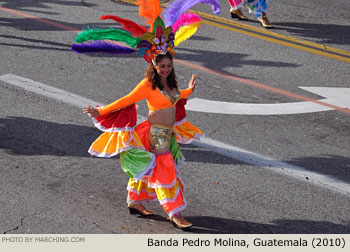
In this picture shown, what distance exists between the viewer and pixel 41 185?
24.6 feet

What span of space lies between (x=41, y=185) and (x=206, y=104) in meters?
3.02

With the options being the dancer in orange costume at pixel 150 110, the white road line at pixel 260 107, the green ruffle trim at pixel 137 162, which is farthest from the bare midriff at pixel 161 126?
the white road line at pixel 260 107

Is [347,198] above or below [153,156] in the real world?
below

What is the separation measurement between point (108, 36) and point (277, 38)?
6306mm

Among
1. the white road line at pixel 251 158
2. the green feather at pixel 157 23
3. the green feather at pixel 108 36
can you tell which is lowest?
the white road line at pixel 251 158

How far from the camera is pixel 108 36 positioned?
6.49m

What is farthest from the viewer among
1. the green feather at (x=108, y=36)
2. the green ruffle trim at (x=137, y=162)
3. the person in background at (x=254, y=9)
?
the person in background at (x=254, y=9)

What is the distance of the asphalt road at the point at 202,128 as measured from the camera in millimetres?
Result: 6992

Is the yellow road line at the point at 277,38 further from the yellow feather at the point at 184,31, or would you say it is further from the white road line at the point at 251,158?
the yellow feather at the point at 184,31

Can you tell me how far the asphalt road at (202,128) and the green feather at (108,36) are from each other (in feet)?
5.74

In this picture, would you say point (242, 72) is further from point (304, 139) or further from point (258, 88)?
point (304, 139)

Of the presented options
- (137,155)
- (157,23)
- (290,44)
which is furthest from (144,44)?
(290,44)

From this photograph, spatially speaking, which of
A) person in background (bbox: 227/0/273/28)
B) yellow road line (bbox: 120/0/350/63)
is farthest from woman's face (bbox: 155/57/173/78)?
person in background (bbox: 227/0/273/28)


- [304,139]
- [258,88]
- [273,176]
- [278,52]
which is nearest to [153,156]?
[273,176]
